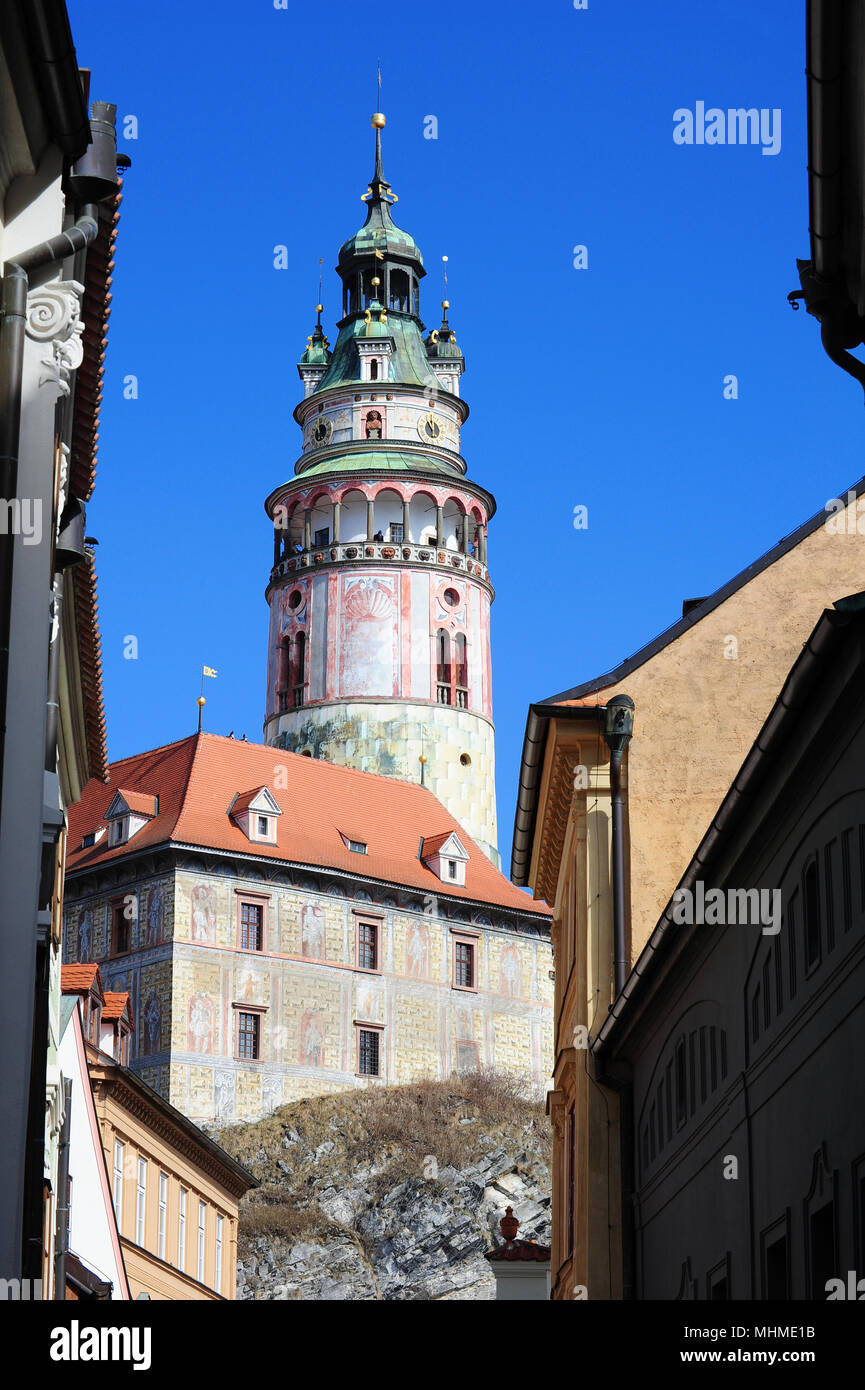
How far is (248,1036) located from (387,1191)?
6215mm

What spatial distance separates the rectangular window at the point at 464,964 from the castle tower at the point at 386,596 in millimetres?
11026

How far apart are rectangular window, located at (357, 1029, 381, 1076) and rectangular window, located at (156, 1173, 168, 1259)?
24.8 meters

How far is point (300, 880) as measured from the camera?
2685 inches

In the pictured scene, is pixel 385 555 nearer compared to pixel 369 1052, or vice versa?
pixel 369 1052

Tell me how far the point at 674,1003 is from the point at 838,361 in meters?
7.80

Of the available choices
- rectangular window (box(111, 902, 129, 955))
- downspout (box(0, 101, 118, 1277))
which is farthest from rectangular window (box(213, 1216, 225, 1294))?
downspout (box(0, 101, 118, 1277))

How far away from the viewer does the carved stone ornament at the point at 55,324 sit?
1310cm

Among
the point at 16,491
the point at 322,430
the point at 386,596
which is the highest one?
the point at 322,430

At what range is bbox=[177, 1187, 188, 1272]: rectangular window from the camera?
43219 millimetres

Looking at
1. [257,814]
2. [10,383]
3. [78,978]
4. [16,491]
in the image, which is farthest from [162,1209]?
[10,383]

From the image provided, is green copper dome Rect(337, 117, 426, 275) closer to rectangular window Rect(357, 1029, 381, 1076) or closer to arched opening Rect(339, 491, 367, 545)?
arched opening Rect(339, 491, 367, 545)

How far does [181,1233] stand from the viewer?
4384 centimetres

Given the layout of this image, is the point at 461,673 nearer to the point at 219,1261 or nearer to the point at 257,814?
the point at 257,814
